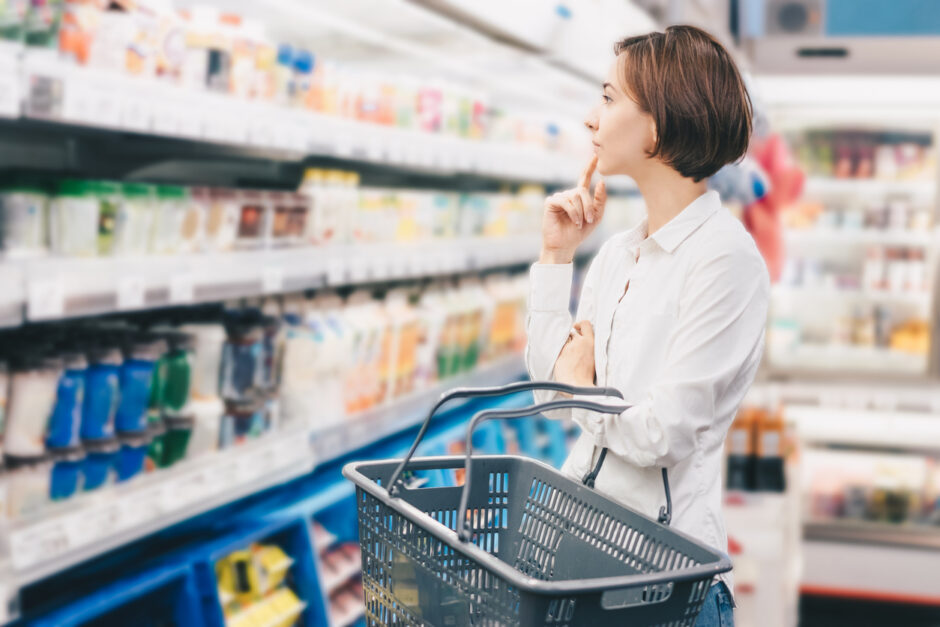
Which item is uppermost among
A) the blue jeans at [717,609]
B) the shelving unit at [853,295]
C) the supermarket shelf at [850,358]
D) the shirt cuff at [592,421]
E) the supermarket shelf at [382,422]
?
the shirt cuff at [592,421]

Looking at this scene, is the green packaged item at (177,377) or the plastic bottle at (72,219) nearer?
the plastic bottle at (72,219)

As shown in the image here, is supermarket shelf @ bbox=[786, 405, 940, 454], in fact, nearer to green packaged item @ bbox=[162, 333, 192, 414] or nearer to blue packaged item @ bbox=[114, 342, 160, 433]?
green packaged item @ bbox=[162, 333, 192, 414]

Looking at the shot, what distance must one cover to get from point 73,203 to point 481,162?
1.79 m

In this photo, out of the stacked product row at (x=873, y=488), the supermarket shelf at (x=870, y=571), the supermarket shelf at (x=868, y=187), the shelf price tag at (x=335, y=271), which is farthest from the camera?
the supermarket shelf at (x=868, y=187)

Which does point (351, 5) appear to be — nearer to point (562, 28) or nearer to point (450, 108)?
point (450, 108)

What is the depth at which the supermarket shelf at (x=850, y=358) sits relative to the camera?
5.54 meters

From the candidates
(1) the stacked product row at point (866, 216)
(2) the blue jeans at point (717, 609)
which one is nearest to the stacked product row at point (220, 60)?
(2) the blue jeans at point (717, 609)

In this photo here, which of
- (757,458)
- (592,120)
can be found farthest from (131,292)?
(757,458)

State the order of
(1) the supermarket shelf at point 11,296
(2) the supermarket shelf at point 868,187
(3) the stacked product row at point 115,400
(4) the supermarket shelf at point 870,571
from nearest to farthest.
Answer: (1) the supermarket shelf at point 11,296 → (3) the stacked product row at point 115,400 → (4) the supermarket shelf at point 870,571 → (2) the supermarket shelf at point 868,187

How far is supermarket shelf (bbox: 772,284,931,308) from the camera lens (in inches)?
214

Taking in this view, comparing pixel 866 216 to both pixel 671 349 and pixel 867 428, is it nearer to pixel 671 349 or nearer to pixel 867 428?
pixel 867 428

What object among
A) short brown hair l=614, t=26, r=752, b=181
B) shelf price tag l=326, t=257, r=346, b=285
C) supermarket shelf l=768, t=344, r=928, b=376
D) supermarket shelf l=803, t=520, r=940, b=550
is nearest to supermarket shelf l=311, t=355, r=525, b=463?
shelf price tag l=326, t=257, r=346, b=285

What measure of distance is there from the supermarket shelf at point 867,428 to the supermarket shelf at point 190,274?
2.61 meters

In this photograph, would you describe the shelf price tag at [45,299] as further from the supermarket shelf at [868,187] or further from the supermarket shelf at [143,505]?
the supermarket shelf at [868,187]
